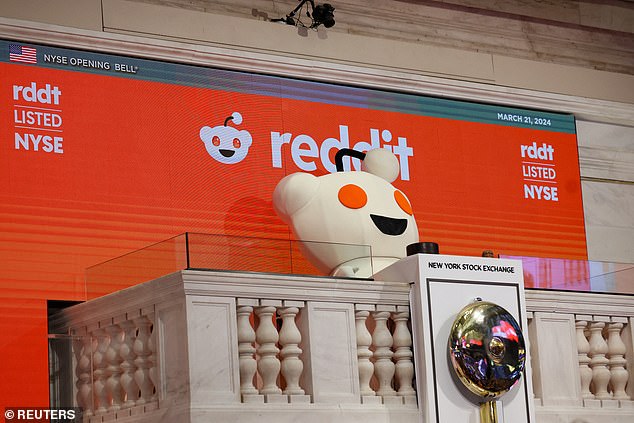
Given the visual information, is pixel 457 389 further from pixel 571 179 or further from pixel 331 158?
pixel 571 179

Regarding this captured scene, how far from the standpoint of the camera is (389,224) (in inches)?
252

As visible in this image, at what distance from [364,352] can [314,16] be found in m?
2.85

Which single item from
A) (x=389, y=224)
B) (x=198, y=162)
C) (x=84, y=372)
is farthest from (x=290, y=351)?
(x=198, y=162)

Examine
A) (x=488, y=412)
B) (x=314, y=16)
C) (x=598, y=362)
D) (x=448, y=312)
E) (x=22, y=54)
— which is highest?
(x=314, y=16)

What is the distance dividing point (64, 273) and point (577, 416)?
2759mm

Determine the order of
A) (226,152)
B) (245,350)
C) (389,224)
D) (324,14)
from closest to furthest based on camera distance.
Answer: (245,350) → (389,224) → (226,152) → (324,14)

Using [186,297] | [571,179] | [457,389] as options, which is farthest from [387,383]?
[571,179]

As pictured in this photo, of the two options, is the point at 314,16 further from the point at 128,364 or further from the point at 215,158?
the point at 128,364

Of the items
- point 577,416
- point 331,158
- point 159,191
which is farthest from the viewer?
point 331,158

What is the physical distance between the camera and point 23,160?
680cm

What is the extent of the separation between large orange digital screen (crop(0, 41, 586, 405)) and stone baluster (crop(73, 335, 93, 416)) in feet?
2.41

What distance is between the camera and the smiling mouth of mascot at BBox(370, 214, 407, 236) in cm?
638

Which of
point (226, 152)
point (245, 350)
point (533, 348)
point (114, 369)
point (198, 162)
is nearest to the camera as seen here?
point (245, 350)

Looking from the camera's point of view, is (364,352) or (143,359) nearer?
(143,359)
